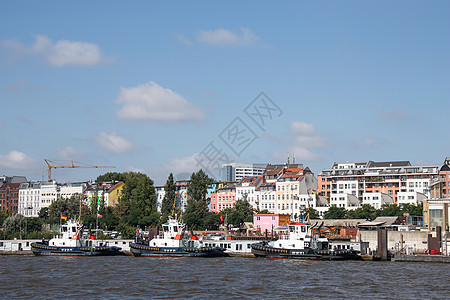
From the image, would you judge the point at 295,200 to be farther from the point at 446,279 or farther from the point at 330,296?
the point at 330,296

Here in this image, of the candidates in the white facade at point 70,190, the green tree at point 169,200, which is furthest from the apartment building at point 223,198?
the white facade at point 70,190

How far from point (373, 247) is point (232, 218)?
56.4m

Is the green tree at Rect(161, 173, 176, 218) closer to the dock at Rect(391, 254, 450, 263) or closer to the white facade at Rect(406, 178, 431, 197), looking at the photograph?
the white facade at Rect(406, 178, 431, 197)

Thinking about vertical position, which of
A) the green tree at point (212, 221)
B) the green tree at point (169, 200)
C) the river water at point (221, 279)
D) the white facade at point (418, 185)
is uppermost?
the white facade at point (418, 185)

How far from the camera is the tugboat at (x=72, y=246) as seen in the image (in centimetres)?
8662

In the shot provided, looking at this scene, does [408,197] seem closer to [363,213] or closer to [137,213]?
[363,213]

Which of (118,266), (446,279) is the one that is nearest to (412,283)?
(446,279)

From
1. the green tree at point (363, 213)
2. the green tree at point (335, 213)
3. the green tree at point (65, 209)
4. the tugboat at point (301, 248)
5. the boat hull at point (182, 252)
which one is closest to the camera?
the tugboat at point (301, 248)

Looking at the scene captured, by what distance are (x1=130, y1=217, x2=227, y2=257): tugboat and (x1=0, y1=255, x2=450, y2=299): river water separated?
15.2 ft

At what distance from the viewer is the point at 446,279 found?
57.3 metres

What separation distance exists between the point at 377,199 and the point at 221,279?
96.5m

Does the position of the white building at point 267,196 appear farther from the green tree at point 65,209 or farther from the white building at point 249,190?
the green tree at point 65,209

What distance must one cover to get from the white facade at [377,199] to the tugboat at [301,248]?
212ft

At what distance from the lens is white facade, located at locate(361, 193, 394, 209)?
477 ft
